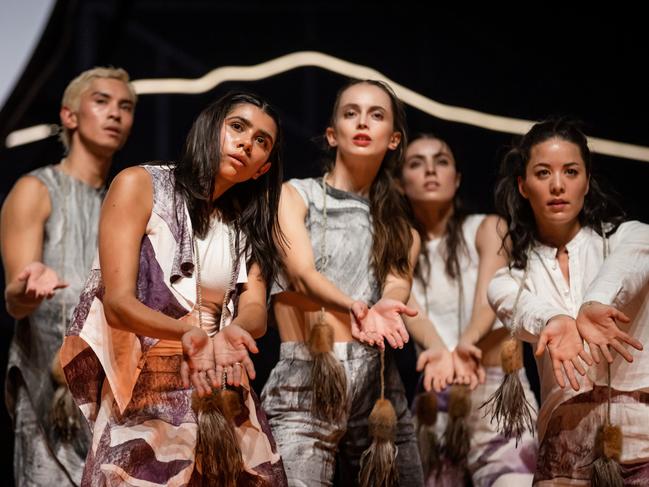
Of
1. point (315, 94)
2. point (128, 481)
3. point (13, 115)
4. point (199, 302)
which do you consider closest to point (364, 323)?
point (199, 302)

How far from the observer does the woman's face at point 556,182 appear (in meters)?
2.80

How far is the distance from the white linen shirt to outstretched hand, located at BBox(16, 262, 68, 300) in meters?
1.11

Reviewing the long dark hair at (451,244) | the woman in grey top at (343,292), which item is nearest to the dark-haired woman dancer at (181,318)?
the woman in grey top at (343,292)

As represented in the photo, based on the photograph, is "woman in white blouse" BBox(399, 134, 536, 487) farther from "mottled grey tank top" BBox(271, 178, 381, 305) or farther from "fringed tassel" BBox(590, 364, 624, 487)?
"fringed tassel" BBox(590, 364, 624, 487)

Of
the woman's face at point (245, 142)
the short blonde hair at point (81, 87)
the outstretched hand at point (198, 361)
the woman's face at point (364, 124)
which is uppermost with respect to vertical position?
the short blonde hair at point (81, 87)

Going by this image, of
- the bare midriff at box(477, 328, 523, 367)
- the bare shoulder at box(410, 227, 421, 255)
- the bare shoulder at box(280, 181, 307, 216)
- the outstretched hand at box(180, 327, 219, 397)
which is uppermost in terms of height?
the bare shoulder at box(280, 181, 307, 216)

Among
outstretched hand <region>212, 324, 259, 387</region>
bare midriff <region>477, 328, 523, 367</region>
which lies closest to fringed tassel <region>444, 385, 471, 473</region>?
bare midriff <region>477, 328, 523, 367</region>

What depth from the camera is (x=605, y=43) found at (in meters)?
3.86

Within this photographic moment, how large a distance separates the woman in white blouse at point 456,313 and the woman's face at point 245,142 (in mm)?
792

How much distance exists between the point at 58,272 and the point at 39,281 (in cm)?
49

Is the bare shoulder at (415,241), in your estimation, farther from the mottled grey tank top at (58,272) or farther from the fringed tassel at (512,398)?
the mottled grey tank top at (58,272)

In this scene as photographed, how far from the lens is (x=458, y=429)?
3.30 metres

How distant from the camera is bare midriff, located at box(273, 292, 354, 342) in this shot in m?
2.94

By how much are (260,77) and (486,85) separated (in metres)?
0.80
